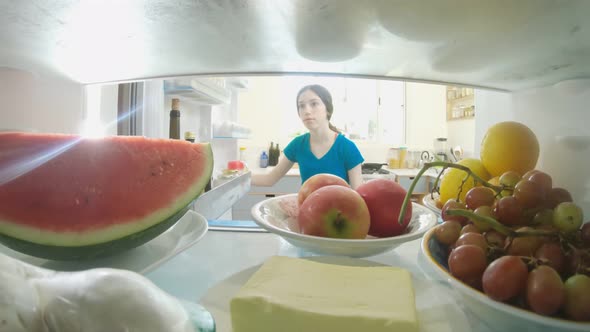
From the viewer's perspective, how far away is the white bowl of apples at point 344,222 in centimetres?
34

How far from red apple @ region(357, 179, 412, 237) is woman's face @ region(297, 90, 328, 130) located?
1256 mm

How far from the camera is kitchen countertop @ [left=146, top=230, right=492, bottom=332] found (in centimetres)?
30

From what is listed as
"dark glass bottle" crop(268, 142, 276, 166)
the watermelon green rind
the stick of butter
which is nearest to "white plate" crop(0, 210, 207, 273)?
the watermelon green rind

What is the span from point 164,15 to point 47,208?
10.0 inches

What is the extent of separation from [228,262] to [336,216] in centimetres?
16

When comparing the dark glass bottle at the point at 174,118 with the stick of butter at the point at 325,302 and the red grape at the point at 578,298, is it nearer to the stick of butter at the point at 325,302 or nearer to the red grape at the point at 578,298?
the stick of butter at the point at 325,302

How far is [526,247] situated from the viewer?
26 centimetres

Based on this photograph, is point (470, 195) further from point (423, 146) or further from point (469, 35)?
point (423, 146)

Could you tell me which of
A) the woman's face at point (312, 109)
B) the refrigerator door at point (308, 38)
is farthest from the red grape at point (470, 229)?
the woman's face at point (312, 109)

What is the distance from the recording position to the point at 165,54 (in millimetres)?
492

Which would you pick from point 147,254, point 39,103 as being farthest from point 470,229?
point 39,103

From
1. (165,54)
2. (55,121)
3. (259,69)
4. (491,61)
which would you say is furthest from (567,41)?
(55,121)

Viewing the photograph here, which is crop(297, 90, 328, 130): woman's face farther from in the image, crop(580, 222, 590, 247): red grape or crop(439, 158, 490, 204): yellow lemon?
crop(580, 222, 590, 247): red grape

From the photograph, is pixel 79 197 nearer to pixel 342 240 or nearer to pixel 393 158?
pixel 342 240
